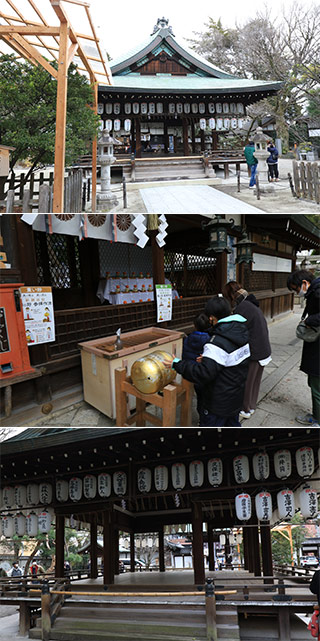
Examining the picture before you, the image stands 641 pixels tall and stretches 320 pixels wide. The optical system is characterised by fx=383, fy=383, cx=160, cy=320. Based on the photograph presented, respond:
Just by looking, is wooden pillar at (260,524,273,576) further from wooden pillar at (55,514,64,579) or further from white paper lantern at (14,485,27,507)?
white paper lantern at (14,485,27,507)

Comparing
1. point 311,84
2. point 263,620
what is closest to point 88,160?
point 311,84

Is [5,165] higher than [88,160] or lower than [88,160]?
lower

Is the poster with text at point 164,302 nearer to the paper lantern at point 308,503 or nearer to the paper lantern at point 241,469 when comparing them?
the paper lantern at point 241,469

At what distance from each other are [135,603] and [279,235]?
163 inches

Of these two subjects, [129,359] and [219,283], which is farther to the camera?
[129,359]

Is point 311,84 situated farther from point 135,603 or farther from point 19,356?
point 135,603

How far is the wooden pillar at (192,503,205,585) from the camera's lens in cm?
478

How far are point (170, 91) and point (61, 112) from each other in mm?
8929

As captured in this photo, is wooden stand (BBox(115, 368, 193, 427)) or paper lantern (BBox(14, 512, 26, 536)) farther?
paper lantern (BBox(14, 512, 26, 536))

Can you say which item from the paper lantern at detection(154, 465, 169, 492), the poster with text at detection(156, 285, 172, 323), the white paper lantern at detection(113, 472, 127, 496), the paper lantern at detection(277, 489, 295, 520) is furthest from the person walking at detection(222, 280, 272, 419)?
the white paper lantern at detection(113, 472, 127, 496)

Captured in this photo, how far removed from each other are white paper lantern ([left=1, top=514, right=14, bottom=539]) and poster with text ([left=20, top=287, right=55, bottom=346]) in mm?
4790

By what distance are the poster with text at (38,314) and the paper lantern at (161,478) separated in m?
2.85

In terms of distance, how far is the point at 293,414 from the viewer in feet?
10.6

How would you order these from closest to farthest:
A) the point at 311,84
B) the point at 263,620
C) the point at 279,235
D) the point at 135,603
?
the point at 279,235 → the point at 135,603 → the point at 263,620 → the point at 311,84
